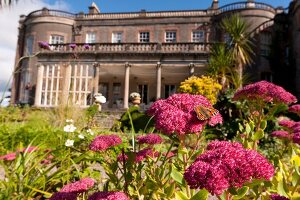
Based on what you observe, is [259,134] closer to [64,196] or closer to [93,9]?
[64,196]

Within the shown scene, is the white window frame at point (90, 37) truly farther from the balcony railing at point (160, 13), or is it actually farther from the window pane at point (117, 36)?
the window pane at point (117, 36)

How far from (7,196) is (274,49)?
23.7 meters

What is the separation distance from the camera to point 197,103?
1.76 meters

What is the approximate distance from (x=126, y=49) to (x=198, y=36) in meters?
7.44

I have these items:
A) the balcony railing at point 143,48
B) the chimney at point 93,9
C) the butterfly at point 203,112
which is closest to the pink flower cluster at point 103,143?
the butterfly at point 203,112

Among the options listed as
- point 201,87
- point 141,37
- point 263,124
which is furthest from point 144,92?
point 263,124

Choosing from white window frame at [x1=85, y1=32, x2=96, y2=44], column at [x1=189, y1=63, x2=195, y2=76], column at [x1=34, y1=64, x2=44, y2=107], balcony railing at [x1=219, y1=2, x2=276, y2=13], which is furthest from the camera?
white window frame at [x1=85, y1=32, x2=96, y2=44]

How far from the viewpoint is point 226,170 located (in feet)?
3.92

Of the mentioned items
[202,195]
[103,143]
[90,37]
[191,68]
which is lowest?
[202,195]

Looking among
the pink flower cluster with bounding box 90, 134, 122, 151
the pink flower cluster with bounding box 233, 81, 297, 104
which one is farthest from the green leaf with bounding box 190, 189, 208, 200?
the pink flower cluster with bounding box 233, 81, 297, 104

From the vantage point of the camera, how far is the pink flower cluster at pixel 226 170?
1.15m

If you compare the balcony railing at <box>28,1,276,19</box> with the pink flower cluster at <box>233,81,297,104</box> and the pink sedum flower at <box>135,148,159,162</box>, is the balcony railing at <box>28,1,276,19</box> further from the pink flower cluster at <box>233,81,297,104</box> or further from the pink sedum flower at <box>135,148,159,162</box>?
the pink sedum flower at <box>135,148,159,162</box>

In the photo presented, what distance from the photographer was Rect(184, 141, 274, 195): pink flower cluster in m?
1.15

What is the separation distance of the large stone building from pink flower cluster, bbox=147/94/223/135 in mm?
17790
